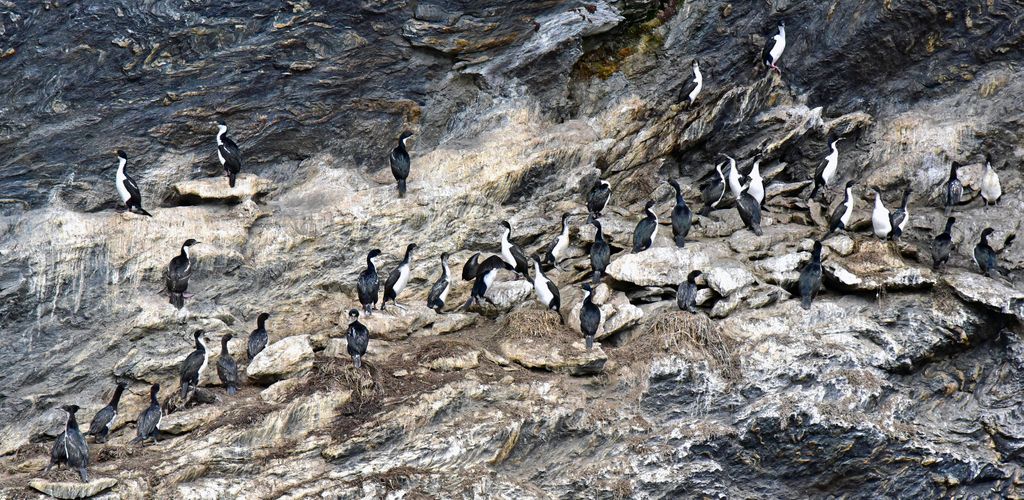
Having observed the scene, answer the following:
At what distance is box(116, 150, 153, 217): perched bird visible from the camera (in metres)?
19.6

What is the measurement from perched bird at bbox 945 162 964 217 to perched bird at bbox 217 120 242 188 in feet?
40.5

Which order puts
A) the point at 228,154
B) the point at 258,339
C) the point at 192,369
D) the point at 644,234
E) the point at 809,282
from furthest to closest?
the point at 644,234 → the point at 228,154 → the point at 809,282 → the point at 258,339 → the point at 192,369

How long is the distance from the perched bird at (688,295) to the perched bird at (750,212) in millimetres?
2439

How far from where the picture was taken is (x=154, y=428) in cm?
1689

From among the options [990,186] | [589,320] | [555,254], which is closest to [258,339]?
[589,320]

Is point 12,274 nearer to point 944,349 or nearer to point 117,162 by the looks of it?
point 117,162

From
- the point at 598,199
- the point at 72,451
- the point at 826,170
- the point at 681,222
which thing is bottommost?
the point at 826,170

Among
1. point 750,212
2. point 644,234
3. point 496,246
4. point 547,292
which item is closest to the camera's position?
point 547,292

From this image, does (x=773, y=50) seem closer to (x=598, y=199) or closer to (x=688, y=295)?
(x=598, y=199)

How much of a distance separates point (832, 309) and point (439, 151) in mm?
7486

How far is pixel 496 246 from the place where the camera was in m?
21.5

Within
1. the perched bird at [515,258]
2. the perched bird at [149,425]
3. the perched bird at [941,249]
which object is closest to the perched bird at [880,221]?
the perched bird at [941,249]

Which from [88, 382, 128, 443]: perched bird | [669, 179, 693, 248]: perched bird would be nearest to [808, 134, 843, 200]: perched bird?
[669, 179, 693, 248]: perched bird

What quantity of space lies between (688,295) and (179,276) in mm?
7907
